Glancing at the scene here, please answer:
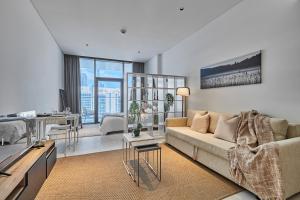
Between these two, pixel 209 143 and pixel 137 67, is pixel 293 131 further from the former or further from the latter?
pixel 137 67

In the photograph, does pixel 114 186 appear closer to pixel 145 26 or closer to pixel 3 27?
pixel 3 27

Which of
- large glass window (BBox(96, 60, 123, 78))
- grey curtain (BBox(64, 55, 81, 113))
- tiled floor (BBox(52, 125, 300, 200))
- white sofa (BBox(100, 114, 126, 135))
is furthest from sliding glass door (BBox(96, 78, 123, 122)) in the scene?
tiled floor (BBox(52, 125, 300, 200))

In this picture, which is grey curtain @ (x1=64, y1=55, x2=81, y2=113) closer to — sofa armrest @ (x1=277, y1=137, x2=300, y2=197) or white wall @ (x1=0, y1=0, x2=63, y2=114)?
white wall @ (x1=0, y1=0, x2=63, y2=114)

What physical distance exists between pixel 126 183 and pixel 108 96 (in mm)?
5525

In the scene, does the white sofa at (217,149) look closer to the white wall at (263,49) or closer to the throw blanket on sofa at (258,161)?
the throw blanket on sofa at (258,161)

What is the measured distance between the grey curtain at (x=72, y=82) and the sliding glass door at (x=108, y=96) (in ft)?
2.78

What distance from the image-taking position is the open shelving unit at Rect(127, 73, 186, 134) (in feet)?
14.9

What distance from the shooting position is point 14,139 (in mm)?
1965

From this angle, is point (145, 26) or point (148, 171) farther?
point (145, 26)

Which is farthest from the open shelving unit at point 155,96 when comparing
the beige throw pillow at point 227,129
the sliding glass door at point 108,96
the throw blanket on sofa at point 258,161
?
the sliding glass door at point 108,96

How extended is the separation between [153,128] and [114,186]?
2.72m

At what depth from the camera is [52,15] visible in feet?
11.2

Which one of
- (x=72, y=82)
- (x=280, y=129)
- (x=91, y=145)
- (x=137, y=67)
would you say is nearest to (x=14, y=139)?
(x=91, y=145)

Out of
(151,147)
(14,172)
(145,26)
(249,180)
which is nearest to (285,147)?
(249,180)
